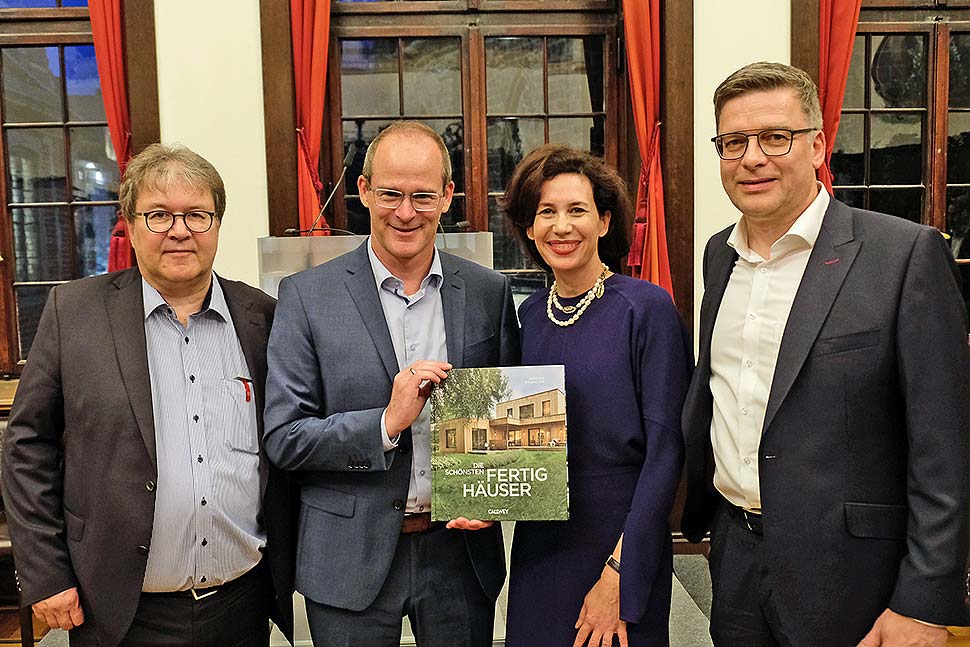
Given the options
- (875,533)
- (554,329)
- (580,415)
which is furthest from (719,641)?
(554,329)

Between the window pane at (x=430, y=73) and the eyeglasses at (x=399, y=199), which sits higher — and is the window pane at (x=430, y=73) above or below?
above

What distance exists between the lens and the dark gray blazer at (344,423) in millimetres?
1604

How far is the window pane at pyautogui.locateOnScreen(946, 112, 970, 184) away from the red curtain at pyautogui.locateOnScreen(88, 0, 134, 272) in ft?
14.2

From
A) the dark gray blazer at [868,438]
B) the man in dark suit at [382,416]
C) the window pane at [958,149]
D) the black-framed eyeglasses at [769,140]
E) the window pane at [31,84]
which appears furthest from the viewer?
the window pane at [958,149]

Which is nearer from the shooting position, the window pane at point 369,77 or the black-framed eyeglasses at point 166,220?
the black-framed eyeglasses at point 166,220

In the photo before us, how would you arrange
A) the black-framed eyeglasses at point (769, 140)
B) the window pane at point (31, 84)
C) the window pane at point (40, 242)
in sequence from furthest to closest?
the window pane at point (40, 242) < the window pane at point (31, 84) < the black-framed eyeglasses at point (769, 140)

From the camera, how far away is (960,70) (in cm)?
411

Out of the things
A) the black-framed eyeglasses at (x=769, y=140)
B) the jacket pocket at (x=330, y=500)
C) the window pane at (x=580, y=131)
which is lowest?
the jacket pocket at (x=330, y=500)

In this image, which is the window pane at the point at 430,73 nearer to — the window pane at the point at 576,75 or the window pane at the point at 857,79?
the window pane at the point at 576,75

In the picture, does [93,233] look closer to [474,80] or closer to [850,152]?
[474,80]

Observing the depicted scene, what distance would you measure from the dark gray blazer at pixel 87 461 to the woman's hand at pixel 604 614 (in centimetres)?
77

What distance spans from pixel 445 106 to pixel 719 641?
3.15 meters

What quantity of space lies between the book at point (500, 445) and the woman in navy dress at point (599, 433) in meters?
0.10

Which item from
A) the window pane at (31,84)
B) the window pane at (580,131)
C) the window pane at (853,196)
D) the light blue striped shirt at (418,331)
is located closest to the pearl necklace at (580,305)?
the light blue striped shirt at (418,331)
